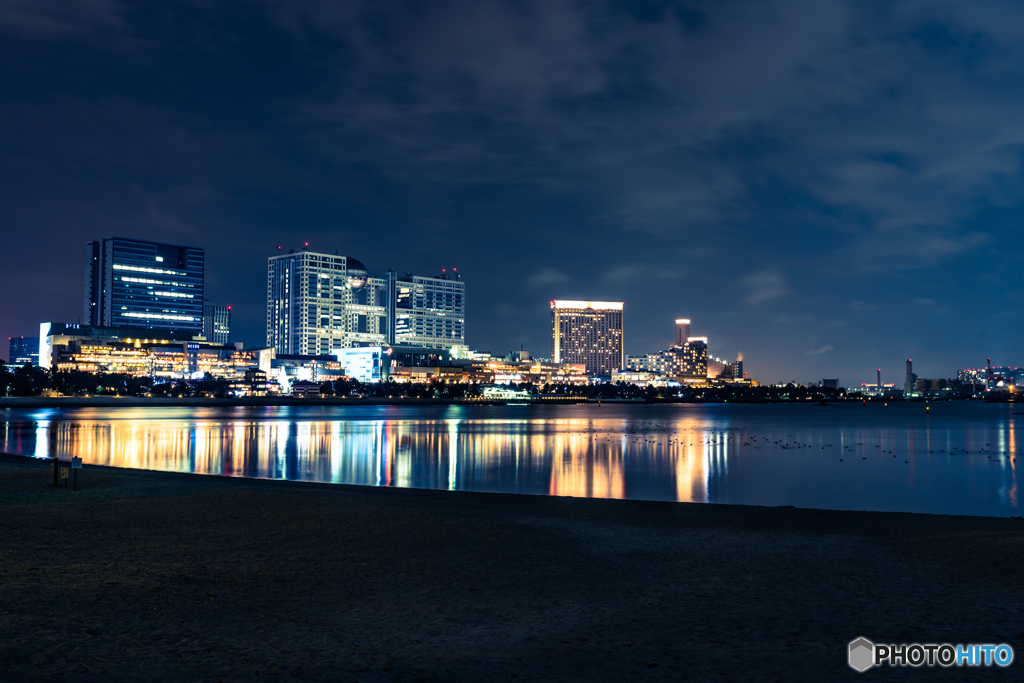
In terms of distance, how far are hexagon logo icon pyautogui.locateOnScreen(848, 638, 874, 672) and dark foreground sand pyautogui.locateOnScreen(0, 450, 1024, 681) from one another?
17cm

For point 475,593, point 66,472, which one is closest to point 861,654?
point 475,593

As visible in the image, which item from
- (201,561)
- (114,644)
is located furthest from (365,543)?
(114,644)

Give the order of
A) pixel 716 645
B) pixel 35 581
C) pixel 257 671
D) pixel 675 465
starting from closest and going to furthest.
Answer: pixel 257 671
pixel 716 645
pixel 35 581
pixel 675 465

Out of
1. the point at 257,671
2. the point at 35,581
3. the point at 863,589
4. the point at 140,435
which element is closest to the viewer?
the point at 257,671

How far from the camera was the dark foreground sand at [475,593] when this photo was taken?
8734mm

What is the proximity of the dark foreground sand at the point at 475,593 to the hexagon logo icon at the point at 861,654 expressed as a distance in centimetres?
17

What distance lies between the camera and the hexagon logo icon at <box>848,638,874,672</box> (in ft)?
29.3

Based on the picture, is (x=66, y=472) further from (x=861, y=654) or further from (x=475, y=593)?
(x=861, y=654)

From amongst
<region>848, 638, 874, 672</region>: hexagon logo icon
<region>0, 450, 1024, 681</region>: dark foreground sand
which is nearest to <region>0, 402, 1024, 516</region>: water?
<region>0, 450, 1024, 681</region>: dark foreground sand

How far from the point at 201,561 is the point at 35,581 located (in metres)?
2.65

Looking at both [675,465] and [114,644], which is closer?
[114,644]

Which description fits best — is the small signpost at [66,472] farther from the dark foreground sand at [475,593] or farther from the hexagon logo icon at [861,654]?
the hexagon logo icon at [861,654]

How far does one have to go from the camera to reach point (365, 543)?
15953mm

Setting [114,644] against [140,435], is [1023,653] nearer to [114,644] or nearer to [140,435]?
[114,644]
